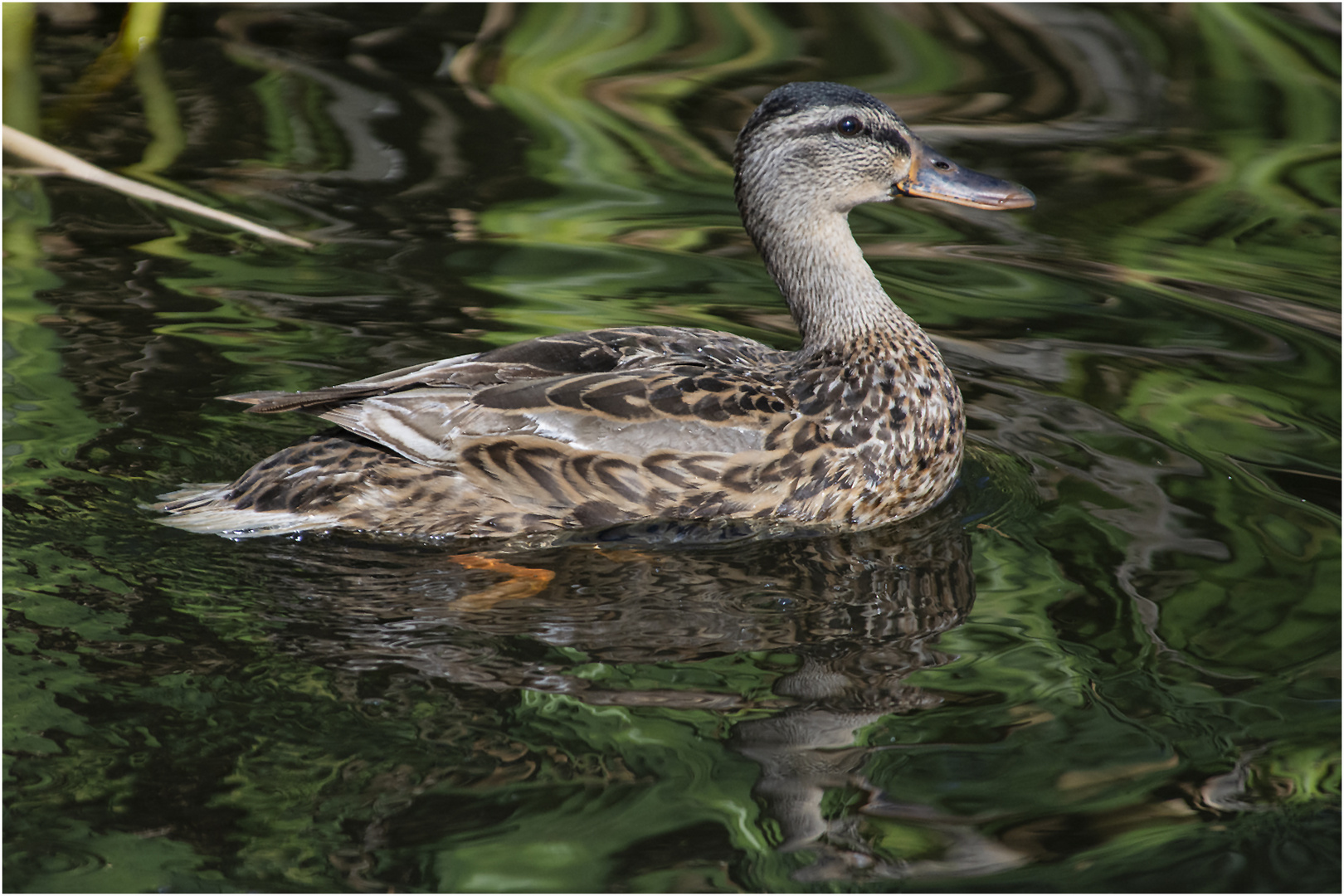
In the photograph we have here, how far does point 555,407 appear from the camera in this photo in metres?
5.50

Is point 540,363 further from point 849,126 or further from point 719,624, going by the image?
point 849,126

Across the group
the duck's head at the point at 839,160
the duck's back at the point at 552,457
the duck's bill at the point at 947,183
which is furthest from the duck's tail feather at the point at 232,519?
the duck's bill at the point at 947,183

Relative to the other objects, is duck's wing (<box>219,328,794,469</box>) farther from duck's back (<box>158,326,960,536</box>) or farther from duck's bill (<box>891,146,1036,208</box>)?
duck's bill (<box>891,146,1036,208</box>)

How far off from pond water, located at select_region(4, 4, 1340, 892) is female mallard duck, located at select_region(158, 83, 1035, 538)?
16 cm

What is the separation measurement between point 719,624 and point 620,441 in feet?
2.89

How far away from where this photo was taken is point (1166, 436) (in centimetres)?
642

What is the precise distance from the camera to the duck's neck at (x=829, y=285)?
19.9ft

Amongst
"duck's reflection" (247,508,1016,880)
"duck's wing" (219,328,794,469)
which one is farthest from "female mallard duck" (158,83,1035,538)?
"duck's reflection" (247,508,1016,880)

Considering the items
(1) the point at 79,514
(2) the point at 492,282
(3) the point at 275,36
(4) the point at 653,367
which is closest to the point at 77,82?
(3) the point at 275,36

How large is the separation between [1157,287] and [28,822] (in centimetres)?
627

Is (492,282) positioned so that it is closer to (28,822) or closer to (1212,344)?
(1212,344)

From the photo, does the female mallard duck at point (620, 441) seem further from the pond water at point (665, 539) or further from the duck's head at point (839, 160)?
the pond water at point (665, 539)

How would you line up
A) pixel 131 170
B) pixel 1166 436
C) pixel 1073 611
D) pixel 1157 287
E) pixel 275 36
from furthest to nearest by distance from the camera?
1. pixel 275 36
2. pixel 131 170
3. pixel 1157 287
4. pixel 1166 436
5. pixel 1073 611

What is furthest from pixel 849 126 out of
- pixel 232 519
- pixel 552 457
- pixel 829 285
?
pixel 232 519
